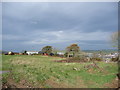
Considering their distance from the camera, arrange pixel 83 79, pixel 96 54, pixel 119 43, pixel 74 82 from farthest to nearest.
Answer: pixel 96 54, pixel 119 43, pixel 83 79, pixel 74 82

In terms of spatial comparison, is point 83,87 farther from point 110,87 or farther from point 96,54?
point 96,54

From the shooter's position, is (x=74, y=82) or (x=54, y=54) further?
(x=54, y=54)

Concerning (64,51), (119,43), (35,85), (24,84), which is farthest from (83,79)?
(64,51)

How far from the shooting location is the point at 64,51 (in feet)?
43.7

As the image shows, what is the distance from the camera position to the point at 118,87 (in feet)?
11.1

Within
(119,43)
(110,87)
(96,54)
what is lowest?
(110,87)

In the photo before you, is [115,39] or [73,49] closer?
[115,39]

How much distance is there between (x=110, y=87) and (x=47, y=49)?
11.6 m

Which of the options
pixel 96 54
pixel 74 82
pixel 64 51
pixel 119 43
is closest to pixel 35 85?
pixel 74 82

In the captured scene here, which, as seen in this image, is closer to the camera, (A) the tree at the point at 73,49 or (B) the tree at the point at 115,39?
(B) the tree at the point at 115,39

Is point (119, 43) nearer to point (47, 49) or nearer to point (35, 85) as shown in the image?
point (35, 85)

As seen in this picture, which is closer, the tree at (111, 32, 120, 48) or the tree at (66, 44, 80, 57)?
the tree at (111, 32, 120, 48)

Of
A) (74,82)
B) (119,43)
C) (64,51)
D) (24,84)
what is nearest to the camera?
(24,84)

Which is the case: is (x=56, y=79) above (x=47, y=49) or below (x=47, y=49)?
below
